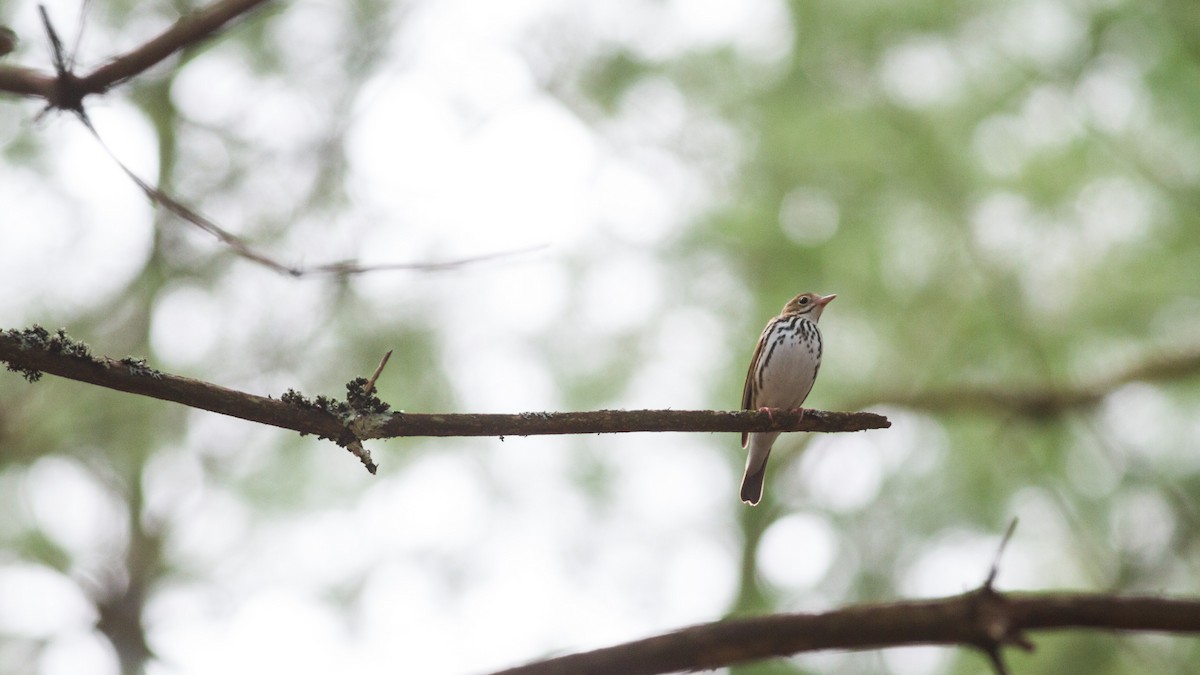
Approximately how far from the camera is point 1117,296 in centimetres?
736

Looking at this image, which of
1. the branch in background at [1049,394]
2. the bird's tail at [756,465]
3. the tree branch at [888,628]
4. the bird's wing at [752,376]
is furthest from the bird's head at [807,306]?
the tree branch at [888,628]

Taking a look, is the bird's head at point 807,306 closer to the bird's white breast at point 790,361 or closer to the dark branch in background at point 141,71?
the bird's white breast at point 790,361

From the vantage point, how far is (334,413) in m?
2.60

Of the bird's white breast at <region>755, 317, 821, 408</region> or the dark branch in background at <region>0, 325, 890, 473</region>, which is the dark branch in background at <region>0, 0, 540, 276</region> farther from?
the bird's white breast at <region>755, 317, 821, 408</region>

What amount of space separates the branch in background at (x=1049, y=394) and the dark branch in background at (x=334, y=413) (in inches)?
179

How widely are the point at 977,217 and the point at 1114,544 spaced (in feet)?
9.12

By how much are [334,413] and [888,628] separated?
5.34 ft

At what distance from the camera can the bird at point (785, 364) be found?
4688 mm

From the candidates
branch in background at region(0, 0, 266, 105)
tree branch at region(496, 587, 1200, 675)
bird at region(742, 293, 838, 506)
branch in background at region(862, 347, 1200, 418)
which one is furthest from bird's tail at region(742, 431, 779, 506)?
branch in background at region(0, 0, 266, 105)

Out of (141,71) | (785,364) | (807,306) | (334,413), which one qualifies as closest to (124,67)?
(141,71)

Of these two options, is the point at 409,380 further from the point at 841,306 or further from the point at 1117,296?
the point at 1117,296

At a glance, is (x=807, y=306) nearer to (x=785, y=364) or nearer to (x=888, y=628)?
(x=785, y=364)

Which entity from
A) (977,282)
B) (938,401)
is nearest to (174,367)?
(938,401)

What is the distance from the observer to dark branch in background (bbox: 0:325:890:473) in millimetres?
2338
